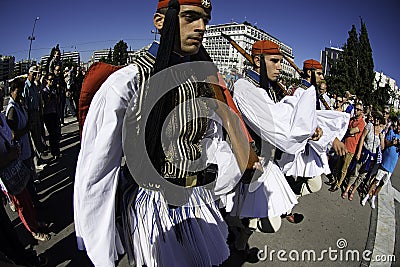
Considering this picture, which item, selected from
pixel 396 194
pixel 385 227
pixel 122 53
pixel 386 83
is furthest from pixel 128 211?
pixel 386 83

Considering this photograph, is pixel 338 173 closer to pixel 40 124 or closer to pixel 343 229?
pixel 343 229

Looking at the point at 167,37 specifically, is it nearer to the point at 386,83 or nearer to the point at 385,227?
the point at 385,227

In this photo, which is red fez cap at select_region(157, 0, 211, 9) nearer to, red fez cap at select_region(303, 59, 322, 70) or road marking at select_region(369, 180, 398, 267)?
red fez cap at select_region(303, 59, 322, 70)

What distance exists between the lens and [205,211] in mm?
1734

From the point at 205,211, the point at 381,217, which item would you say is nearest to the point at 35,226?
the point at 205,211

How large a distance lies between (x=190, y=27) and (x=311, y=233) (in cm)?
339

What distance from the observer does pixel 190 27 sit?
1.55m

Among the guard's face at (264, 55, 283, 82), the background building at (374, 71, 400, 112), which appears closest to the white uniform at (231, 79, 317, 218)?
the guard's face at (264, 55, 283, 82)

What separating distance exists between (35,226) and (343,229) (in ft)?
13.3

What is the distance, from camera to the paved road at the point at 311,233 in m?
3.17

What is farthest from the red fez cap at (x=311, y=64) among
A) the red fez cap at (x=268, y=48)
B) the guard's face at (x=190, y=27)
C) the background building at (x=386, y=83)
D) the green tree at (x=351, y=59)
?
the background building at (x=386, y=83)

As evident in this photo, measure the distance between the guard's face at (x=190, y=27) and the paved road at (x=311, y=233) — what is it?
93.7 inches

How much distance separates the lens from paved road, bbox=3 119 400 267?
3.17 meters

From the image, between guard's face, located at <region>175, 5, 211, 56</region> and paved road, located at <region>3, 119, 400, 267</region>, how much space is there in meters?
2.38
